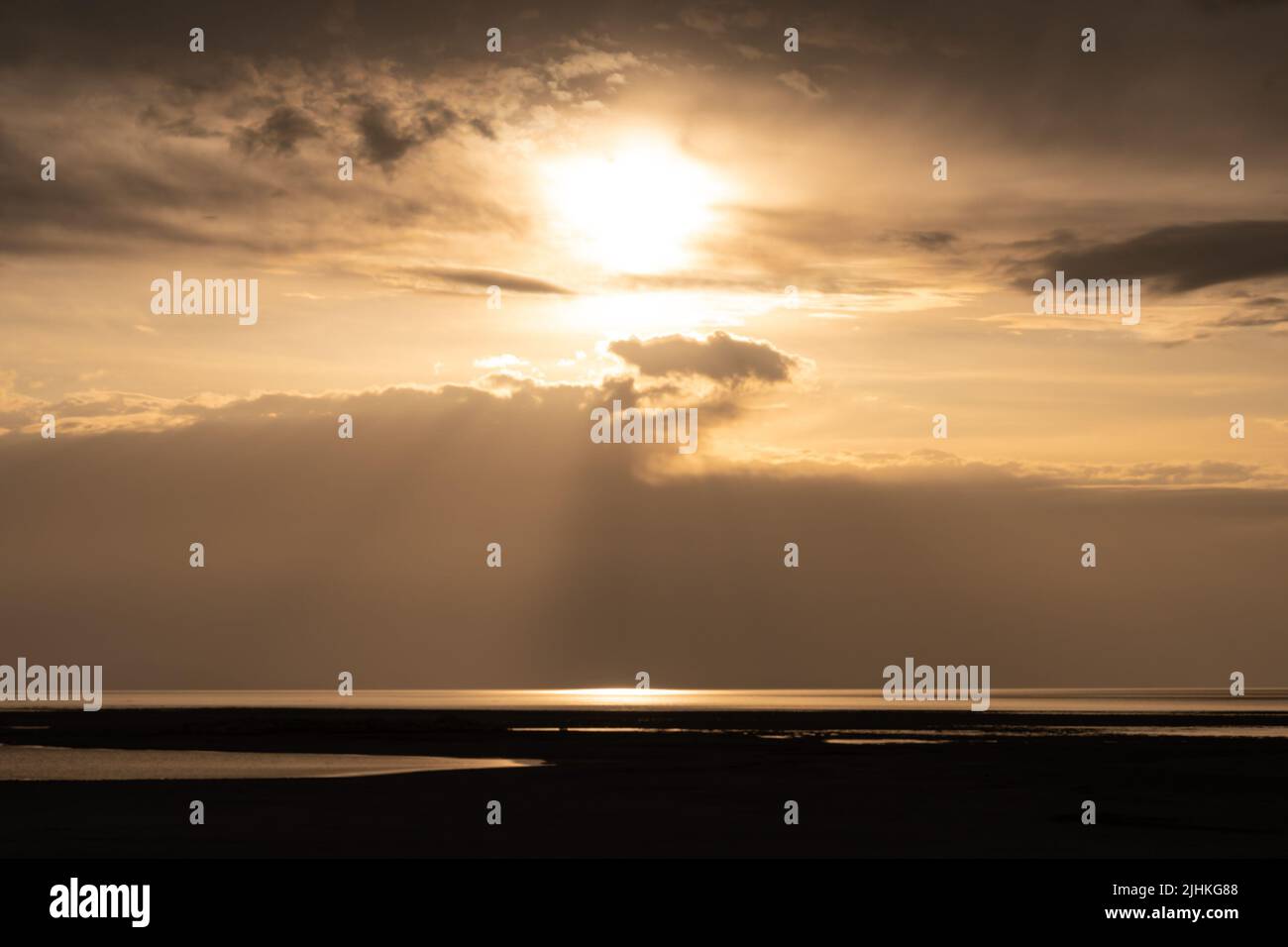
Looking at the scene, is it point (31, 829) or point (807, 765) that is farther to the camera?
point (807, 765)

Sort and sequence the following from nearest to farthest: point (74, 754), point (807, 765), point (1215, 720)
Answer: point (807, 765) < point (74, 754) < point (1215, 720)

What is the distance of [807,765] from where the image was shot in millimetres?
65000

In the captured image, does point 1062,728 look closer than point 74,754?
No

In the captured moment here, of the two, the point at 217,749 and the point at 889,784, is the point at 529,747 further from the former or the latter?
the point at 889,784
